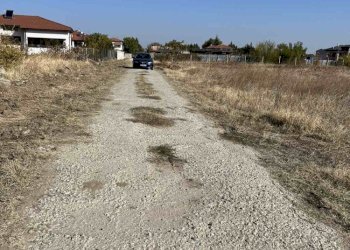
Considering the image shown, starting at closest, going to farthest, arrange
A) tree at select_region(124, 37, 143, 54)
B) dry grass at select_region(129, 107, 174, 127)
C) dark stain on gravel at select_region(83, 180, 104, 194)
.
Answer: dark stain on gravel at select_region(83, 180, 104, 194), dry grass at select_region(129, 107, 174, 127), tree at select_region(124, 37, 143, 54)

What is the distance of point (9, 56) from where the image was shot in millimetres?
15438

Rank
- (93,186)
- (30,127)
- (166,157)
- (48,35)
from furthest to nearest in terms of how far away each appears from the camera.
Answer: (48,35) < (30,127) < (166,157) < (93,186)

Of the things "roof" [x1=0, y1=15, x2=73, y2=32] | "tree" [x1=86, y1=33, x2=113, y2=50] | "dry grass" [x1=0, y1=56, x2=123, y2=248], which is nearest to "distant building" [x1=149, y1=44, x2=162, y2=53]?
"tree" [x1=86, y1=33, x2=113, y2=50]

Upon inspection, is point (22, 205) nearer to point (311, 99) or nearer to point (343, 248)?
point (343, 248)

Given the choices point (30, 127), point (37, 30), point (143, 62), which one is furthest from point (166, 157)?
point (37, 30)

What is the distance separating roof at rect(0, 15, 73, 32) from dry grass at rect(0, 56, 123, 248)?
45.5 metres

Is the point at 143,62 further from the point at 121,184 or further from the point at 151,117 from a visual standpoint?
the point at 121,184

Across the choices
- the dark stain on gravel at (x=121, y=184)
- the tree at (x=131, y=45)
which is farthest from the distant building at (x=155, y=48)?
the dark stain on gravel at (x=121, y=184)

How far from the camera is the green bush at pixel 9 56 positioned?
1520 cm

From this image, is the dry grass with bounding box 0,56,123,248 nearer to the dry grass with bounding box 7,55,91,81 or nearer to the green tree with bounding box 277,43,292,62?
the dry grass with bounding box 7,55,91,81

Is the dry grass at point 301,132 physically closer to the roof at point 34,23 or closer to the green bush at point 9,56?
the green bush at point 9,56

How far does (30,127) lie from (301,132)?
19.4 feet

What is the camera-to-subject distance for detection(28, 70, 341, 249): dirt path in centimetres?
385

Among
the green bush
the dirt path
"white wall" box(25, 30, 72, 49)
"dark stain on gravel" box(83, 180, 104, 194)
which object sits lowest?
the dirt path
